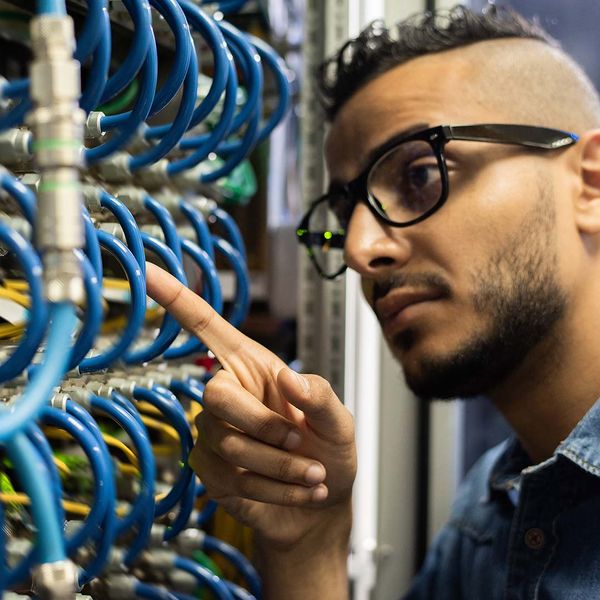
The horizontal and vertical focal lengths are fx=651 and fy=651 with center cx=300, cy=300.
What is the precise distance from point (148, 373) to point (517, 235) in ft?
1.84

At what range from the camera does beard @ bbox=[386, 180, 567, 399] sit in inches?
37.5

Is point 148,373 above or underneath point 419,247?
underneath

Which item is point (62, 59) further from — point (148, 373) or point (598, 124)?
point (598, 124)

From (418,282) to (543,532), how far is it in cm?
41

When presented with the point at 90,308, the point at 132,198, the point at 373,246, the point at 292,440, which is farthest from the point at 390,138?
the point at 90,308

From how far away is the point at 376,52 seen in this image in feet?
3.68

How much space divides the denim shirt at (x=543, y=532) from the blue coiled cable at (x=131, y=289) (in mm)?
622

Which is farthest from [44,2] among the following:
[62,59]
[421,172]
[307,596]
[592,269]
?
[592,269]

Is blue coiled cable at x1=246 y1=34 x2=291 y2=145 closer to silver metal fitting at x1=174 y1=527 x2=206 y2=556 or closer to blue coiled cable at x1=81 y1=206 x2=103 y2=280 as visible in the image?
blue coiled cable at x1=81 y1=206 x2=103 y2=280

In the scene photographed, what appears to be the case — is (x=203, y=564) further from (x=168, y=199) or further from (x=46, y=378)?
(x=46, y=378)

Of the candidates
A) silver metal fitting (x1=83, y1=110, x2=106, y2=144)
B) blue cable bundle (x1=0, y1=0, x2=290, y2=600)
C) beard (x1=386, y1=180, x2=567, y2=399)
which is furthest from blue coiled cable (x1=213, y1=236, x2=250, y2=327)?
silver metal fitting (x1=83, y1=110, x2=106, y2=144)

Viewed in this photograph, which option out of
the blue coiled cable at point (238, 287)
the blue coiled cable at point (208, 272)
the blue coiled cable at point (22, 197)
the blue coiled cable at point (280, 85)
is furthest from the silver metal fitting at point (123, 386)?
the blue coiled cable at point (280, 85)

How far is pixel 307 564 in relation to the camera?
2.92 ft

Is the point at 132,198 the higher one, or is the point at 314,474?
the point at 132,198
